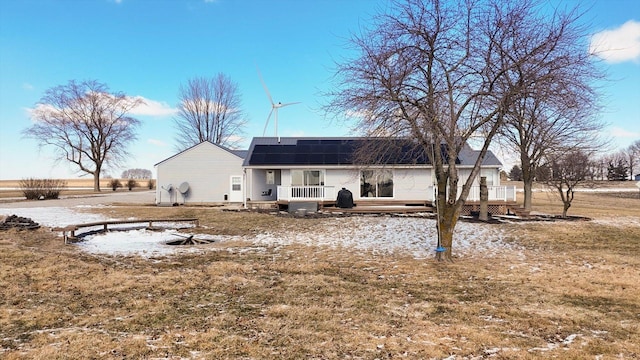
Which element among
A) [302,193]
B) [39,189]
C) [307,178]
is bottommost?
[302,193]

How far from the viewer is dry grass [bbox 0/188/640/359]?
4152 mm

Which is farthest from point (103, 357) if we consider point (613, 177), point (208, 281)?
point (613, 177)

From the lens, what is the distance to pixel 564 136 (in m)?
17.7

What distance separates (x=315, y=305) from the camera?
5.68m

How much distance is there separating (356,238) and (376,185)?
31.9 feet

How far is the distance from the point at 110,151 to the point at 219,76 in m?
17.5

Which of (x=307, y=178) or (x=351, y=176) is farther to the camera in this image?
(x=307, y=178)

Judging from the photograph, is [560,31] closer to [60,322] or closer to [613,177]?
[60,322]

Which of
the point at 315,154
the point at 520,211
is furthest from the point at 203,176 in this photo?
the point at 520,211

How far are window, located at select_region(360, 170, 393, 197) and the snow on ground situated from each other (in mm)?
5997

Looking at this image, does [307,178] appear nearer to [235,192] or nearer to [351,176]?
[351,176]

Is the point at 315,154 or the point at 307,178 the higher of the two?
the point at 315,154

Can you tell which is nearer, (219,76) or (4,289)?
(4,289)

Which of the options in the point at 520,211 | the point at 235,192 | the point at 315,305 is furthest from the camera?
the point at 235,192
